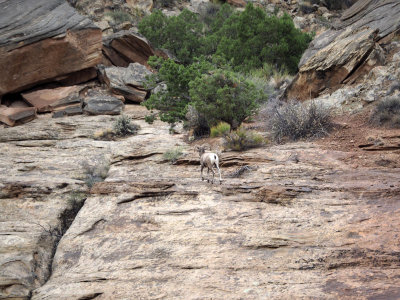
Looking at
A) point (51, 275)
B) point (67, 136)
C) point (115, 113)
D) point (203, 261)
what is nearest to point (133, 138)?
point (67, 136)

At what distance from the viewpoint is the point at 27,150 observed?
998 centimetres

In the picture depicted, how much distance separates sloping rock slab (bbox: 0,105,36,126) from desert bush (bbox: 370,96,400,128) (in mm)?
12620

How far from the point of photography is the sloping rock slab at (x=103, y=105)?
15062mm

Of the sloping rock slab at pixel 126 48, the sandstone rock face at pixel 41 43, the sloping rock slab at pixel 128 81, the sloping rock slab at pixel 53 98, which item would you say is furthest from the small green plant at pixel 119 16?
the sloping rock slab at pixel 53 98

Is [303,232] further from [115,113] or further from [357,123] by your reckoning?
[115,113]

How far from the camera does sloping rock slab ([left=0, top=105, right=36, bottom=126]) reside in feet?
46.4

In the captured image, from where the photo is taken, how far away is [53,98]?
1638 centimetres

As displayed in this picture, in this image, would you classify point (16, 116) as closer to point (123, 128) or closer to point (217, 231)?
point (123, 128)

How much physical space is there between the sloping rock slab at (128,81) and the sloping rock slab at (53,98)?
160 cm

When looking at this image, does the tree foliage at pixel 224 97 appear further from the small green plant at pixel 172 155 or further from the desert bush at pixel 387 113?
the desert bush at pixel 387 113

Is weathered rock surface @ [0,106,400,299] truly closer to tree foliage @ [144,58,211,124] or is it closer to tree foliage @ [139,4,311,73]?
tree foliage @ [144,58,211,124]

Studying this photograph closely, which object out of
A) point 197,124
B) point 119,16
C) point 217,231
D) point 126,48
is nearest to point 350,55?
point 197,124

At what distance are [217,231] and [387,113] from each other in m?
5.56

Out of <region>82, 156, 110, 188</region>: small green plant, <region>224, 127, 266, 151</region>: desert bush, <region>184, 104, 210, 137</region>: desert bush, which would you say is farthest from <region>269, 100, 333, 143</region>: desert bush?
<region>82, 156, 110, 188</region>: small green plant
